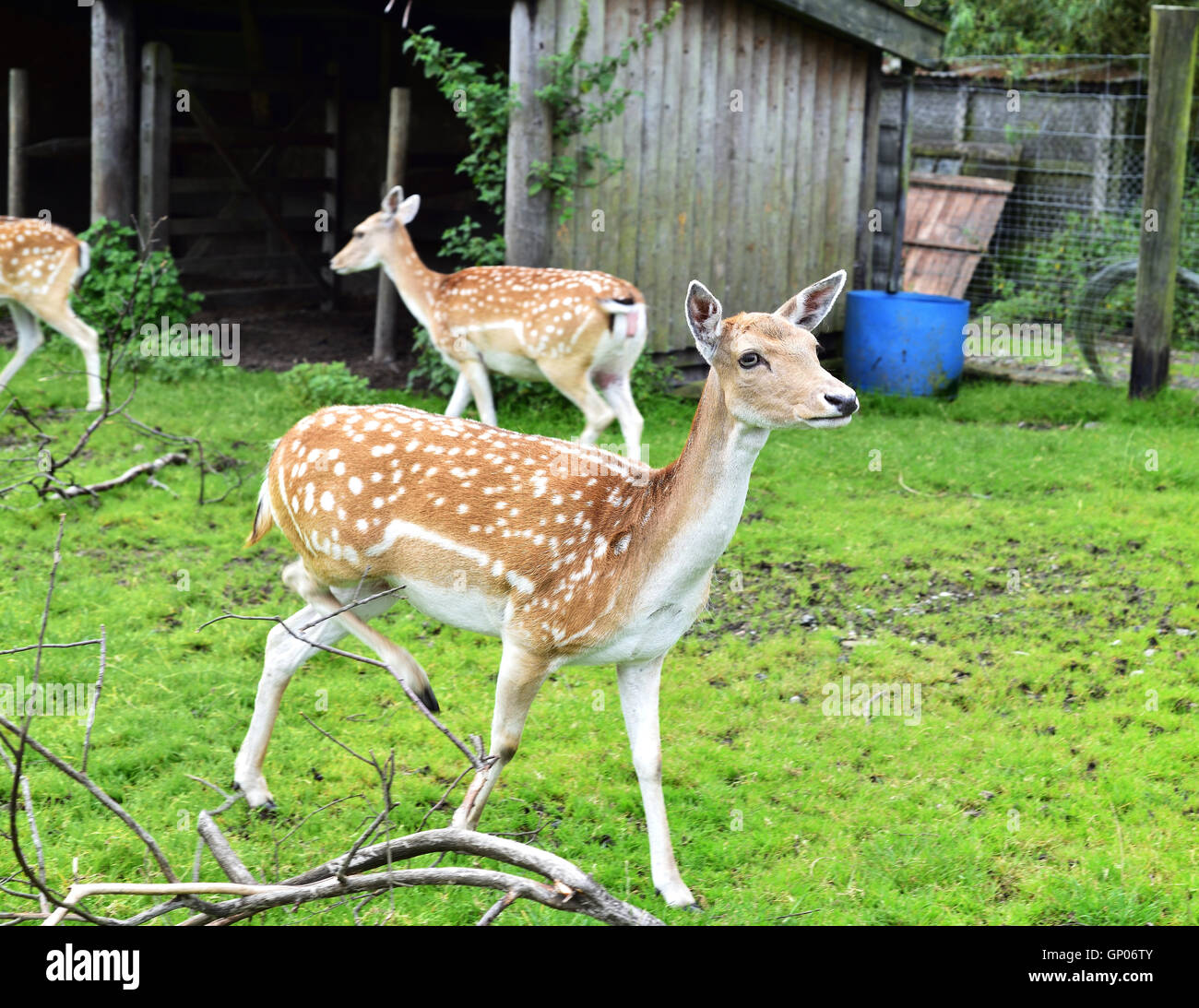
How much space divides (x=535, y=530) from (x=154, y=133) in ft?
26.8

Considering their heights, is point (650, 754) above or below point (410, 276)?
below

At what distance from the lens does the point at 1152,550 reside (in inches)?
279

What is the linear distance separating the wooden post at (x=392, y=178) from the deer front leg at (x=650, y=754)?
6.85 m

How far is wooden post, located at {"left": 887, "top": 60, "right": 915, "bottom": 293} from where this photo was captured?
38.3ft

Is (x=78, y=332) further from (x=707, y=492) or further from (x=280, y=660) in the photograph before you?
(x=707, y=492)

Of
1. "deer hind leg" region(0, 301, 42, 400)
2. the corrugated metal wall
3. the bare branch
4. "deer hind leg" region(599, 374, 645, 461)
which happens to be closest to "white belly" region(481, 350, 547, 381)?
"deer hind leg" region(599, 374, 645, 461)

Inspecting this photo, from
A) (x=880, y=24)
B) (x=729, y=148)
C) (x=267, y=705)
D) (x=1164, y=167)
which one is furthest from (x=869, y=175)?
(x=267, y=705)

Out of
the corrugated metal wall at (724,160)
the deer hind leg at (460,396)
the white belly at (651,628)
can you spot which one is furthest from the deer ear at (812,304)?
the corrugated metal wall at (724,160)

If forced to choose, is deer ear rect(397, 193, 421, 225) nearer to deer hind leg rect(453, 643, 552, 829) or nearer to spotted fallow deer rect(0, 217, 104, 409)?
spotted fallow deer rect(0, 217, 104, 409)

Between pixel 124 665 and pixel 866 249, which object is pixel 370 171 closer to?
pixel 866 249

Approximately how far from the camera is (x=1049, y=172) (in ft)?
47.4

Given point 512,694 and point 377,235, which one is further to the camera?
point 377,235

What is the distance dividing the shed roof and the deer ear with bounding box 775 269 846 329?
22.9ft

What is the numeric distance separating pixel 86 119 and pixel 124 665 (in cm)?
1032
